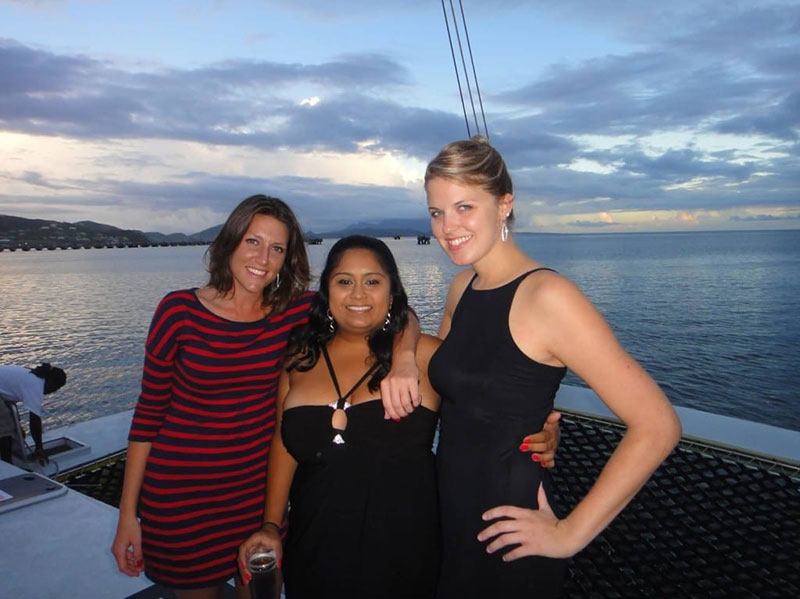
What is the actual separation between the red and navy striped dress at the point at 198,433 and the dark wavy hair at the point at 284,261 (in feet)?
0.57

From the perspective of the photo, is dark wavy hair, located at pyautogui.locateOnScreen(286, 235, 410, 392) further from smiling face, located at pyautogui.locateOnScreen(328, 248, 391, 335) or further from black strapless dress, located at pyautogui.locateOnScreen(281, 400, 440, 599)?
black strapless dress, located at pyautogui.locateOnScreen(281, 400, 440, 599)

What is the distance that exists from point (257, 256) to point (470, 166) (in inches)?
42.2

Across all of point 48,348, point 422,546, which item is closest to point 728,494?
point 422,546

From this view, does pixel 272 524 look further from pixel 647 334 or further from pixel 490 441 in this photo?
pixel 647 334

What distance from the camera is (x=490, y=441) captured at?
1.90 meters

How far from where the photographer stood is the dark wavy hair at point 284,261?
2.53 m

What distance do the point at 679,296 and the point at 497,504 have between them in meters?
41.9

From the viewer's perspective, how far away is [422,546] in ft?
7.05

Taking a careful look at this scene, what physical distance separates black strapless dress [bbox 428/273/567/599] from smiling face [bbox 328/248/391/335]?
0.46 m

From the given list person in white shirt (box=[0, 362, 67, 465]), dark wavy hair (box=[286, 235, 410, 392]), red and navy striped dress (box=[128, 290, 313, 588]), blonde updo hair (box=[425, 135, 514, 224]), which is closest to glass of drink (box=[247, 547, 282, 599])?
red and navy striped dress (box=[128, 290, 313, 588])

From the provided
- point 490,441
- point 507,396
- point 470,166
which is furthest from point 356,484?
point 470,166

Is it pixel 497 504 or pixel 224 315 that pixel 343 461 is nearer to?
pixel 497 504

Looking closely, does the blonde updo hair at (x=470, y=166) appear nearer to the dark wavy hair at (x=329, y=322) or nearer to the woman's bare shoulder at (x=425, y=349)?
the dark wavy hair at (x=329, y=322)

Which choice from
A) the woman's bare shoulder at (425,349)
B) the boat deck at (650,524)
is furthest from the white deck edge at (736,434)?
the woman's bare shoulder at (425,349)
